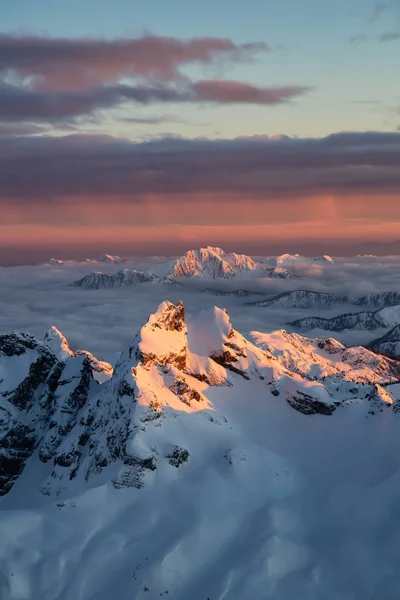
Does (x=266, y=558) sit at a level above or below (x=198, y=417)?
below

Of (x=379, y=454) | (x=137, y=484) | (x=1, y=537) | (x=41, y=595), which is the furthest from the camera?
(x=379, y=454)

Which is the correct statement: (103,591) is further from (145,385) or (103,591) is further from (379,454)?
(379,454)

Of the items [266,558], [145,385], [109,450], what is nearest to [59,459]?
[109,450]

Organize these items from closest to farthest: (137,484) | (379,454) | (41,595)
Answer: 1. (41,595)
2. (137,484)
3. (379,454)

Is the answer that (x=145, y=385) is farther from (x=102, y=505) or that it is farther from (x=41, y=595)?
(x=41, y=595)

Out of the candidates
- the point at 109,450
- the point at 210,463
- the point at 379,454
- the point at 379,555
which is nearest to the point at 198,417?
the point at 210,463

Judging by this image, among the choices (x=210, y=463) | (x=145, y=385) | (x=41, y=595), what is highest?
(x=145, y=385)

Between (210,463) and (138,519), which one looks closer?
(138,519)

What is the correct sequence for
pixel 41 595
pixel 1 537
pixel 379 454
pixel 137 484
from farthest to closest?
pixel 379 454 → pixel 137 484 → pixel 1 537 → pixel 41 595

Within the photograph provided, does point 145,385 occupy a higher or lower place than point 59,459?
higher
